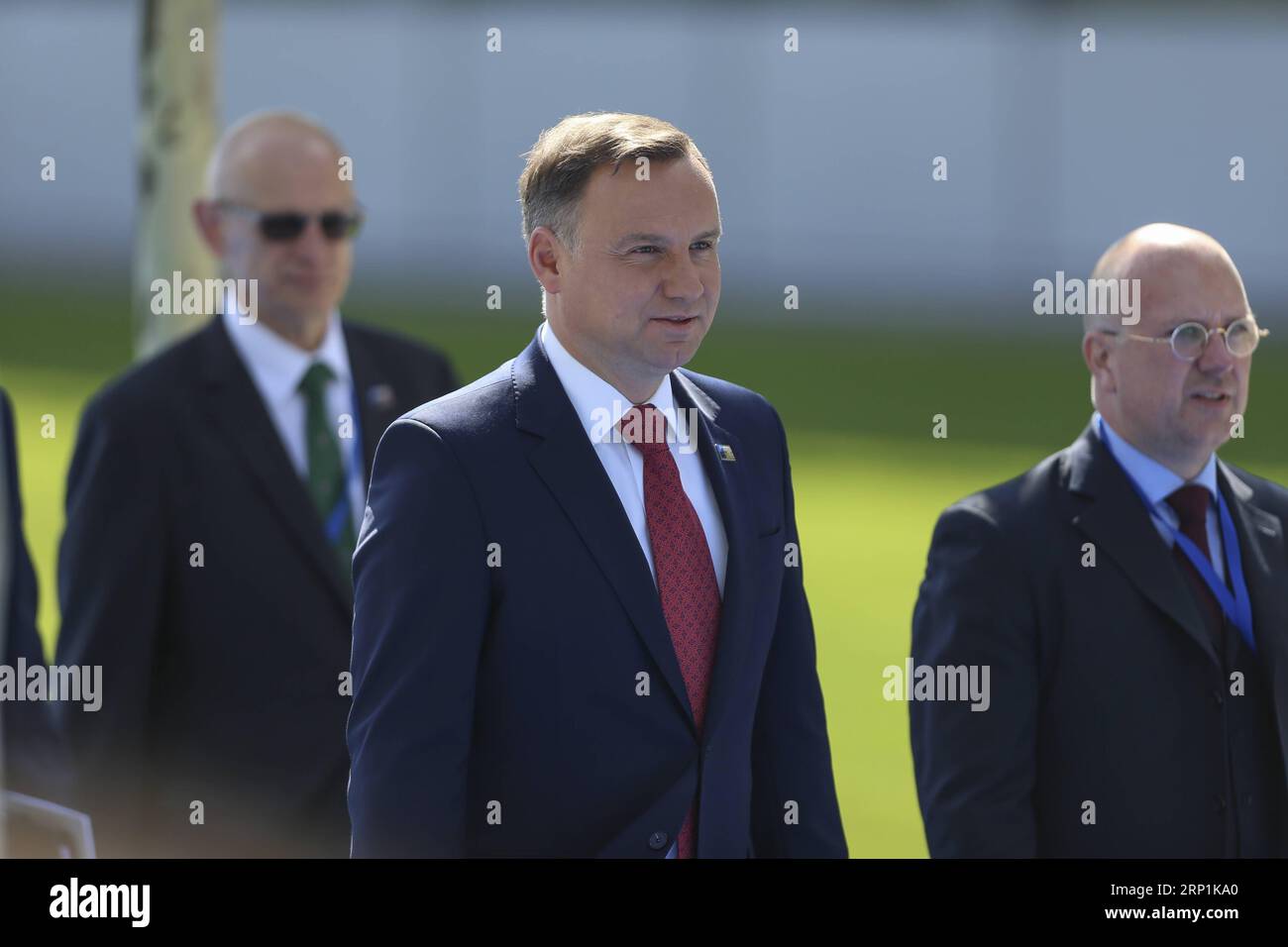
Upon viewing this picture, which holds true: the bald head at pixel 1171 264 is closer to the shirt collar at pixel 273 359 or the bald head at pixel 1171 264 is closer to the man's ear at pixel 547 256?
the man's ear at pixel 547 256

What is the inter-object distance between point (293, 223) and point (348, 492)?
89 cm

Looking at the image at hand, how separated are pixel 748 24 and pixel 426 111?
4.54m

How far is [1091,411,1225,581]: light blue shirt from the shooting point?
3826 millimetres

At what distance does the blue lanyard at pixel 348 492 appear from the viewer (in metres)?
4.73

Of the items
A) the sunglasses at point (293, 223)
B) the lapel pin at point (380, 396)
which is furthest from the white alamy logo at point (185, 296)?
the lapel pin at point (380, 396)

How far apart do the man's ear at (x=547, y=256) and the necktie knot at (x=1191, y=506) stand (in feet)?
4.79

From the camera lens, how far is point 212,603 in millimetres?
4527

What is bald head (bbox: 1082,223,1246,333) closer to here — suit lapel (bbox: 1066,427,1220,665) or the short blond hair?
suit lapel (bbox: 1066,427,1220,665)

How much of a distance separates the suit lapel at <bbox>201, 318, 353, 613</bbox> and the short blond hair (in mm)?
1614

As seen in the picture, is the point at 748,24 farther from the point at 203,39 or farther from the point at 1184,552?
the point at 1184,552

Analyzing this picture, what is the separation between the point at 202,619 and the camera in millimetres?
4523

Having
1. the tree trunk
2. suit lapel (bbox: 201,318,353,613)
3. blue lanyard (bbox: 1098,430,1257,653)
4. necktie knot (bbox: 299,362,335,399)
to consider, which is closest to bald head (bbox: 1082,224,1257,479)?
blue lanyard (bbox: 1098,430,1257,653)
